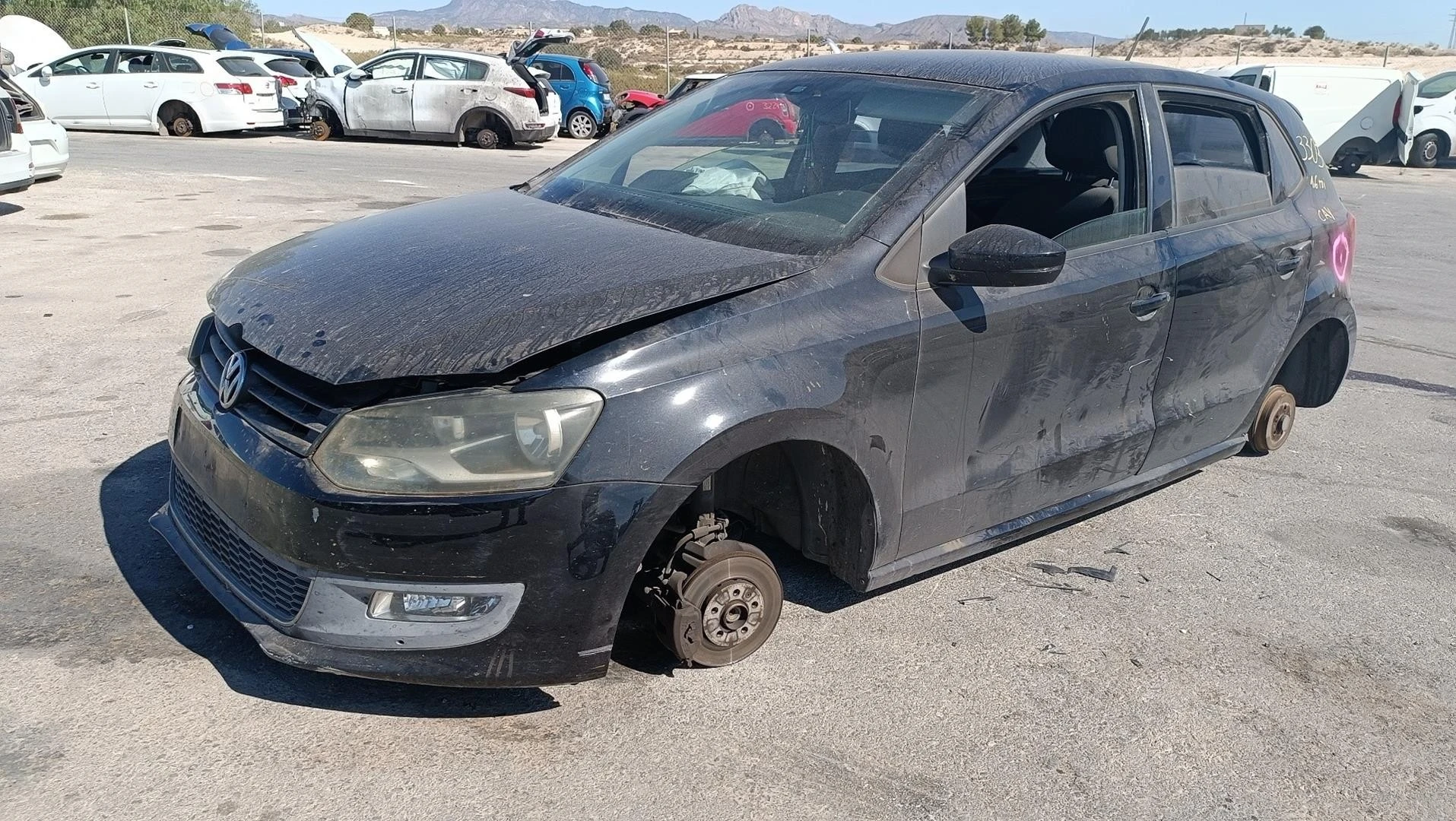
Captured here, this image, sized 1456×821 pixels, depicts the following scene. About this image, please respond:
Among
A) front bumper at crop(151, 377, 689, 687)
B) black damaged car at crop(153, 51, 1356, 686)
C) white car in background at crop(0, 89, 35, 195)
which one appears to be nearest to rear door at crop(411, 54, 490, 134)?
white car in background at crop(0, 89, 35, 195)

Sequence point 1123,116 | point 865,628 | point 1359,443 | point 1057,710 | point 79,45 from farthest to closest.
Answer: point 79,45
point 1359,443
point 1123,116
point 865,628
point 1057,710

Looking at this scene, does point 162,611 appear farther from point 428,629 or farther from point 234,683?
point 428,629

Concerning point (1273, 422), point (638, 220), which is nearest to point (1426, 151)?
point (1273, 422)

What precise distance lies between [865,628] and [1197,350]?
169cm

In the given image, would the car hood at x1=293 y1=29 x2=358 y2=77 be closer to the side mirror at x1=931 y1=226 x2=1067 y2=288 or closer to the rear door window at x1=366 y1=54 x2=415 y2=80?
the rear door window at x1=366 y1=54 x2=415 y2=80

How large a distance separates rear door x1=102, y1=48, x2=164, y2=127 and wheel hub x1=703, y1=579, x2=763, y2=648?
18957mm

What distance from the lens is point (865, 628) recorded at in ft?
11.7

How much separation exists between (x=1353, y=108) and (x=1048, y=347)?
69.3 ft

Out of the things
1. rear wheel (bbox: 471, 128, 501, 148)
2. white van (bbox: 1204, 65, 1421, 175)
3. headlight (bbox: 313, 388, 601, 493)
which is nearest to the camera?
headlight (bbox: 313, 388, 601, 493)

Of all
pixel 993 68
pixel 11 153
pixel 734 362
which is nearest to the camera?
pixel 734 362

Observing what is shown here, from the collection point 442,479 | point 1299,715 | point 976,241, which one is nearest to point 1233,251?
point 976,241

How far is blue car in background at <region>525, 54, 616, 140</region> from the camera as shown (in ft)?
74.3

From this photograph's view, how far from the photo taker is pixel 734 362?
2.88m

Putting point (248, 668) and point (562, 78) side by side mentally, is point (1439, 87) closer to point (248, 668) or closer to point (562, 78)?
point (562, 78)
